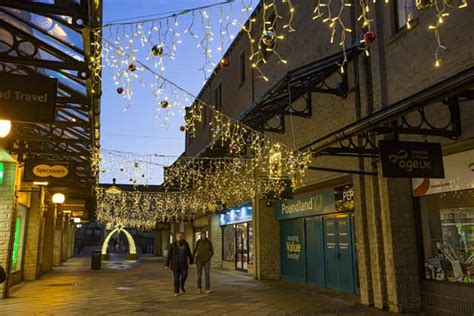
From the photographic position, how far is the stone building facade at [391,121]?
707cm

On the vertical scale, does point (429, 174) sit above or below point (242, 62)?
below

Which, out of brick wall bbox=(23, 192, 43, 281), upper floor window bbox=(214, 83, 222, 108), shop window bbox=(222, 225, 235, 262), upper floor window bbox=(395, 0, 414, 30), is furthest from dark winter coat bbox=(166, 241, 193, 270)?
upper floor window bbox=(214, 83, 222, 108)

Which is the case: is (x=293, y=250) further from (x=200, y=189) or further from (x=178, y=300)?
(x=200, y=189)

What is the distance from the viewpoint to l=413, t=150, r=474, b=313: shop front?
762 centimetres

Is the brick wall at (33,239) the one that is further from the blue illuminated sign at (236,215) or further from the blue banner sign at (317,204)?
the blue banner sign at (317,204)

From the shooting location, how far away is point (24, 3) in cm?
479

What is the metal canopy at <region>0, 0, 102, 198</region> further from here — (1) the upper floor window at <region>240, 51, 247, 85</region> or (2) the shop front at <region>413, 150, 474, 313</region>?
(1) the upper floor window at <region>240, 51, 247, 85</region>

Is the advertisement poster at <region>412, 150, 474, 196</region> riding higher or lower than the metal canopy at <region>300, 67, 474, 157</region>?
lower

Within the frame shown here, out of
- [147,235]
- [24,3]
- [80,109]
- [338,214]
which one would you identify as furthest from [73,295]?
[147,235]

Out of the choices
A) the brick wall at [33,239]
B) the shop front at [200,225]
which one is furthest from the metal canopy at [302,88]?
the shop front at [200,225]

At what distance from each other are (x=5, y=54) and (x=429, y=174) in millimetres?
6396

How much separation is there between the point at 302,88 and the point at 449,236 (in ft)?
15.6

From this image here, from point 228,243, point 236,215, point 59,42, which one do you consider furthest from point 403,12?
point 228,243

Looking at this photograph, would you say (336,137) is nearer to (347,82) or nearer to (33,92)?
(347,82)
